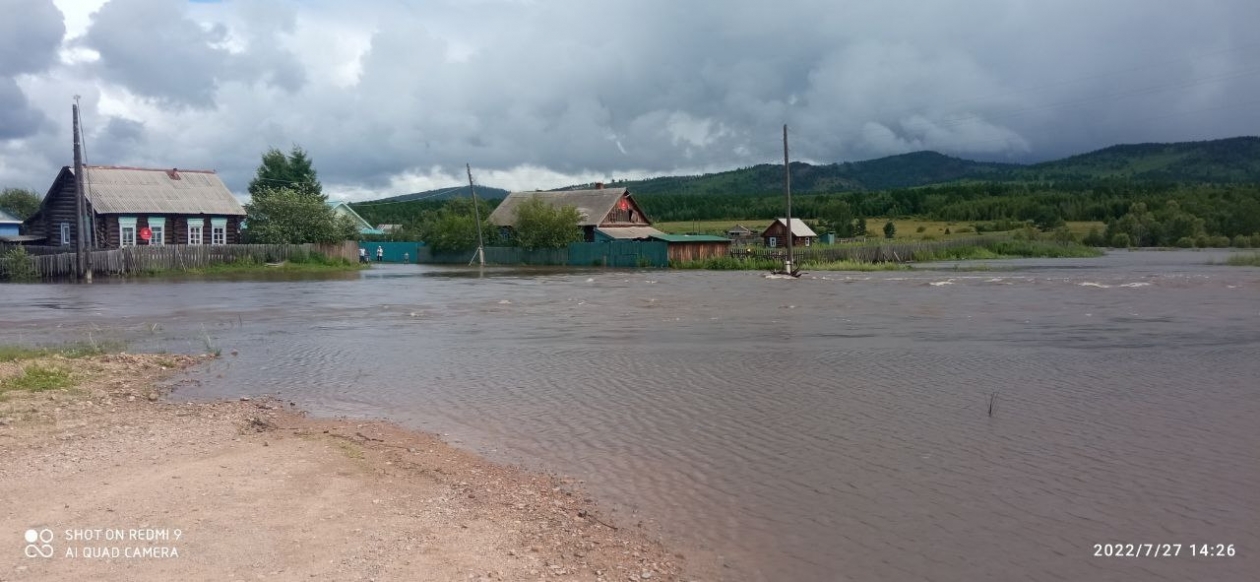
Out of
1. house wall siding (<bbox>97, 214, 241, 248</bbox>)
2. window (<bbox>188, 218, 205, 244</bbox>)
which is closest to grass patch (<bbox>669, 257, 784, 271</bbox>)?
house wall siding (<bbox>97, 214, 241, 248</bbox>)

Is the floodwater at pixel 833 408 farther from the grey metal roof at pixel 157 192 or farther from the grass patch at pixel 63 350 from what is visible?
the grey metal roof at pixel 157 192

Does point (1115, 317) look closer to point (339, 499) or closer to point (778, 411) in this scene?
point (778, 411)

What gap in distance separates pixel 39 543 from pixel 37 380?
6.51 meters

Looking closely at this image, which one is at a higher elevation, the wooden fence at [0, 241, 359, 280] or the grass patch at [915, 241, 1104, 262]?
the wooden fence at [0, 241, 359, 280]

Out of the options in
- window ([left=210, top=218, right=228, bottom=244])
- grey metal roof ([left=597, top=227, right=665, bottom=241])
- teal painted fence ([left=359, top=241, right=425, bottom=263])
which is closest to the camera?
window ([left=210, top=218, right=228, bottom=244])

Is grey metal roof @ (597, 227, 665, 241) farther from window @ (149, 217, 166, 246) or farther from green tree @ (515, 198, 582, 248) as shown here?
window @ (149, 217, 166, 246)

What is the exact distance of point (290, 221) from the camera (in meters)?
54.6

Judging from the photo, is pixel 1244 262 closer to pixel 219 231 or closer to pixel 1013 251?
pixel 1013 251

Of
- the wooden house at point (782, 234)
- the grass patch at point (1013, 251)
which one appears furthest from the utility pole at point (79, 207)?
the grass patch at point (1013, 251)

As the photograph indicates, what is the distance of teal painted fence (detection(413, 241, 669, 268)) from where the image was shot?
5775 cm

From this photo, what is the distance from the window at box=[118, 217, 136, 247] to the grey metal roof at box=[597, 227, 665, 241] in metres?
30.8

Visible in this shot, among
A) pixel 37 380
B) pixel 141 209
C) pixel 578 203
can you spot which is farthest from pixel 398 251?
pixel 37 380

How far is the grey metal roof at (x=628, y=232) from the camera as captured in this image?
65988 millimetres
